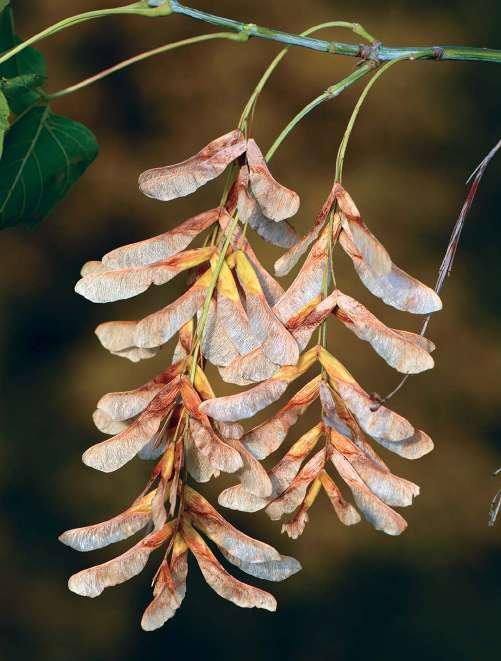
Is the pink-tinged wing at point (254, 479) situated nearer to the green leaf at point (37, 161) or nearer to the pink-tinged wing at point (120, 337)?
the pink-tinged wing at point (120, 337)

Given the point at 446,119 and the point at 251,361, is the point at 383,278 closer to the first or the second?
the point at 251,361

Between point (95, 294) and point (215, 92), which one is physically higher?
point (215, 92)

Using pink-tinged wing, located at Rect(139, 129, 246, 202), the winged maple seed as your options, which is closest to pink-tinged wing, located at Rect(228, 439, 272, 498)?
the winged maple seed

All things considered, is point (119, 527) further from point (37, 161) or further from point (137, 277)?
point (37, 161)

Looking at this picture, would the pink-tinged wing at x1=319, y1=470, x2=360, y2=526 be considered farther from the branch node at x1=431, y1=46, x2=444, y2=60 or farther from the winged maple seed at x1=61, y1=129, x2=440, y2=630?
the branch node at x1=431, y1=46, x2=444, y2=60

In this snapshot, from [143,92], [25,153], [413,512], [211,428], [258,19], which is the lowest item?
[211,428]

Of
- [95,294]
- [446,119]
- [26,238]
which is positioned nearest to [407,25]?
[446,119]

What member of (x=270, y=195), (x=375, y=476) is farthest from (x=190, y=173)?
(x=375, y=476)
